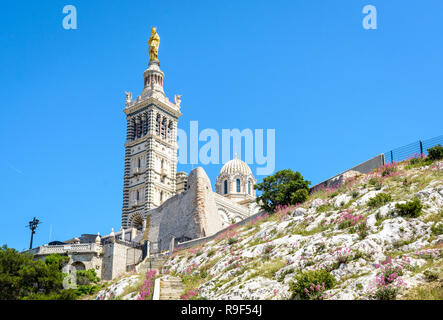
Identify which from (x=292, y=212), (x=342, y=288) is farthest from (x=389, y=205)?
(x=292, y=212)

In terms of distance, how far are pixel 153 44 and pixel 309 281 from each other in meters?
70.4

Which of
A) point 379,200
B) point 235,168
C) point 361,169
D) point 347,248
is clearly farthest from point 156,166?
point 347,248

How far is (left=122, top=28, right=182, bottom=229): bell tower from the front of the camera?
69688 millimetres

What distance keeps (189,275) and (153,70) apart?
186 feet

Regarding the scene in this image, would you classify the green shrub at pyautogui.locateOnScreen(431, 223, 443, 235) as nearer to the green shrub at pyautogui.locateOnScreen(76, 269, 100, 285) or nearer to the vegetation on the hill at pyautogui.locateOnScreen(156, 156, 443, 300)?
the vegetation on the hill at pyautogui.locateOnScreen(156, 156, 443, 300)

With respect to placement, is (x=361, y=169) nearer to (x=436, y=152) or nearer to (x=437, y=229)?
(x=436, y=152)

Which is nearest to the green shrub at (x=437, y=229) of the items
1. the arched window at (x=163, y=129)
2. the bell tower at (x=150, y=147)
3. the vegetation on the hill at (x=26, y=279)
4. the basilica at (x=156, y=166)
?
the vegetation on the hill at (x=26, y=279)

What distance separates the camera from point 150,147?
2820 inches

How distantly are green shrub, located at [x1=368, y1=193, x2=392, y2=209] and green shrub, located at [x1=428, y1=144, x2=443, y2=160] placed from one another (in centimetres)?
556

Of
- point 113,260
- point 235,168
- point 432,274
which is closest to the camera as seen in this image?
point 432,274

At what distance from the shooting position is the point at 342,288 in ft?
53.5

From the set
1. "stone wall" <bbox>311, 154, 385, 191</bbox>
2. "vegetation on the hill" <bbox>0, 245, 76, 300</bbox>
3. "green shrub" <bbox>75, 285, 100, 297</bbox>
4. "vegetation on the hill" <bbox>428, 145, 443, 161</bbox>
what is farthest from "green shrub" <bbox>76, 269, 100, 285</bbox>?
"vegetation on the hill" <bbox>428, 145, 443, 161</bbox>

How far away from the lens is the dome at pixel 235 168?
79.2m

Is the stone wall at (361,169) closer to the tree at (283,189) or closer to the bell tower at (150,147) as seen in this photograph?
the tree at (283,189)
